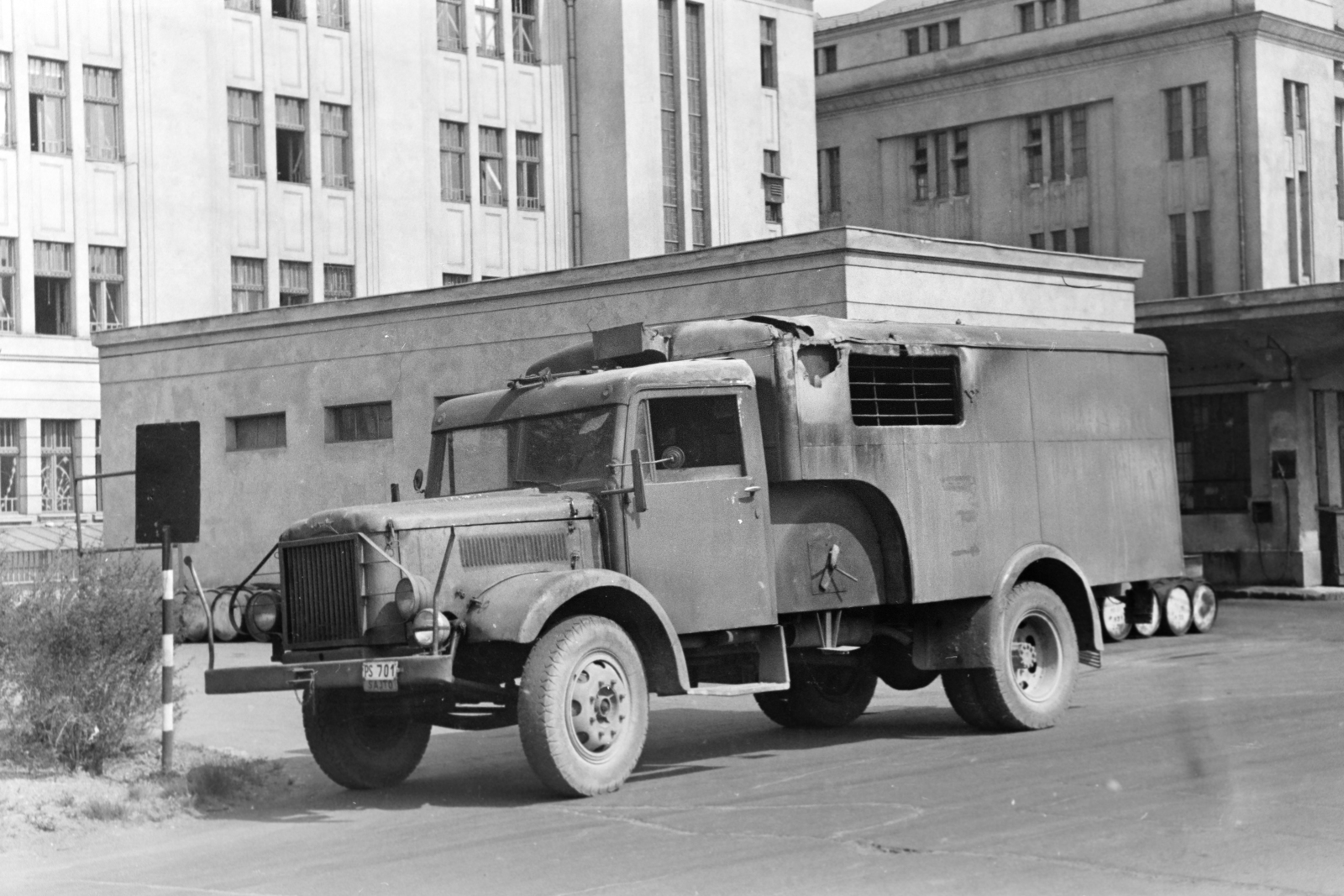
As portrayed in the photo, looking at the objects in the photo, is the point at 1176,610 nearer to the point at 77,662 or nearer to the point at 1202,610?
the point at 1202,610

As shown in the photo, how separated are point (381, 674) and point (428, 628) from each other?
0.39 meters

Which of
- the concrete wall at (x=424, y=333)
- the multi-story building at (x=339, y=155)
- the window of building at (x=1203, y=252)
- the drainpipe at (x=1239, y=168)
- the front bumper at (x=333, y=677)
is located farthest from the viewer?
the window of building at (x=1203, y=252)

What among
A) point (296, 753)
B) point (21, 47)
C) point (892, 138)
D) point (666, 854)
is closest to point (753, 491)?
point (666, 854)

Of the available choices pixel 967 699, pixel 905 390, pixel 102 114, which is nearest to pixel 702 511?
pixel 905 390

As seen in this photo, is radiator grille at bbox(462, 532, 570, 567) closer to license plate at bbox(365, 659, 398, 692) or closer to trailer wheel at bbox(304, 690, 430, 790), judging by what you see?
license plate at bbox(365, 659, 398, 692)

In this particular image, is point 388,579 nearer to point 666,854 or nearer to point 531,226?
point 666,854

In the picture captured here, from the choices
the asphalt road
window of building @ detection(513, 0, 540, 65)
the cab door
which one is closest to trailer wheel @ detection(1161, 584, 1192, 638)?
the asphalt road

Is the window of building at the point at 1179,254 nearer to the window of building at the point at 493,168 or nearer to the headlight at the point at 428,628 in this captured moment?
the window of building at the point at 493,168

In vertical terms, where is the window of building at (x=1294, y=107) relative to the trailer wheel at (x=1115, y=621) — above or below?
above

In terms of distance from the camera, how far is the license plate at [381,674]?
444 inches

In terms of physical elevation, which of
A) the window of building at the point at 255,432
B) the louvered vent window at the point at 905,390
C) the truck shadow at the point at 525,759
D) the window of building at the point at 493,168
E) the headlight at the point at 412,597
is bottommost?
the truck shadow at the point at 525,759

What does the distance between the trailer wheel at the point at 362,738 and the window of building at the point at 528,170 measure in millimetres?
37496

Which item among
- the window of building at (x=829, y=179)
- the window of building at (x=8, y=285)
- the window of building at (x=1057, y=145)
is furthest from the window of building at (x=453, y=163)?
the window of building at (x=1057, y=145)

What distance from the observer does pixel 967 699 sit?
14.4 m
